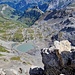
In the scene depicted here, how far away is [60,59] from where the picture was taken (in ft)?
178

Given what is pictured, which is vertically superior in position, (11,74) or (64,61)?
(64,61)

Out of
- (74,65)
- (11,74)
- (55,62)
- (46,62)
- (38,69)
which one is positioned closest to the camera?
(74,65)

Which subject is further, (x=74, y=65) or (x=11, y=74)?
(x=11, y=74)

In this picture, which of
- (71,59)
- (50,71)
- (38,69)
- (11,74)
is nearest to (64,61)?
(71,59)

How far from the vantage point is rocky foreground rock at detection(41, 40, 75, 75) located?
5256 cm

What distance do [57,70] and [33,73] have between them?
1252 cm

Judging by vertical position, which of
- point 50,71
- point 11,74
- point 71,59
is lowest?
point 11,74

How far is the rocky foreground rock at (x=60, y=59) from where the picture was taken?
172 ft

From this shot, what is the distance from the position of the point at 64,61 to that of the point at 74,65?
8.48ft

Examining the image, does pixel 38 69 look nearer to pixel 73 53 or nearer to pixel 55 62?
pixel 55 62

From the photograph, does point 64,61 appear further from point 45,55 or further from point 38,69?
point 38,69

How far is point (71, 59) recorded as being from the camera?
172 ft

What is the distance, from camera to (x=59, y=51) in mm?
54188

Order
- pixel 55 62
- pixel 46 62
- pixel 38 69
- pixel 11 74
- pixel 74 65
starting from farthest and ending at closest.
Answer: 1. pixel 11 74
2. pixel 38 69
3. pixel 46 62
4. pixel 55 62
5. pixel 74 65
